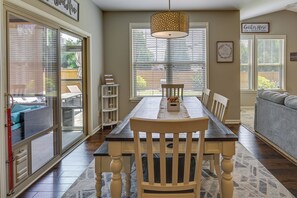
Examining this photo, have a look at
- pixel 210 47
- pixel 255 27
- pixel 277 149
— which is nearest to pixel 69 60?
pixel 210 47

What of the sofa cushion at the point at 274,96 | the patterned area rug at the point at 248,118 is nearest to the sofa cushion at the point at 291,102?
the sofa cushion at the point at 274,96

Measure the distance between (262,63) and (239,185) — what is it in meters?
7.10

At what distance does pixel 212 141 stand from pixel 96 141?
3.36 metres

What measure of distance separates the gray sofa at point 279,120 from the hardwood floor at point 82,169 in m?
0.16

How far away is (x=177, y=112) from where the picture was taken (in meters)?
2.96

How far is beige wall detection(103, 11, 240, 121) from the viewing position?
20.9 feet

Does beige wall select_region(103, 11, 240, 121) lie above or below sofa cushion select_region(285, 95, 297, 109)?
above

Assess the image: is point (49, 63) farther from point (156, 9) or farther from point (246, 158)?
point (156, 9)

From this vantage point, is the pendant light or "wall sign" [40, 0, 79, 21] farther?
"wall sign" [40, 0, 79, 21]

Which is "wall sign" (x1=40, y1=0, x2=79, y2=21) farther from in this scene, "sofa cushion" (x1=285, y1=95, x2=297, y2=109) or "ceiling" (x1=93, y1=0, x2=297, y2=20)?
"sofa cushion" (x1=285, y1=95, x2=297, y2=109)

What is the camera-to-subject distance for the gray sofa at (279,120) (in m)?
3.75

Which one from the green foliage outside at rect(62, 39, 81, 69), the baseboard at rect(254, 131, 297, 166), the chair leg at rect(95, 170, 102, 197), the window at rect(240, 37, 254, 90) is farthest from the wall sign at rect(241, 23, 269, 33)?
the chair leg at rect(95, 170, 102, 197)

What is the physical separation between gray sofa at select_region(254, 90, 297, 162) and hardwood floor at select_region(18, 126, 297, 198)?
16 centimetres

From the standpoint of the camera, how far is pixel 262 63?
30.0ft
